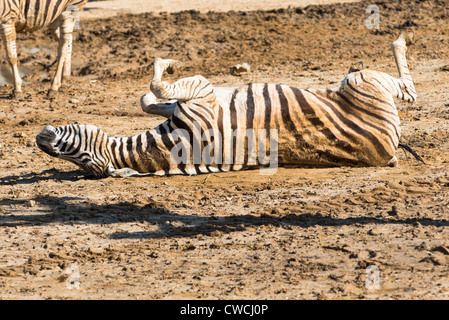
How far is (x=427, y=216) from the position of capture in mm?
6117

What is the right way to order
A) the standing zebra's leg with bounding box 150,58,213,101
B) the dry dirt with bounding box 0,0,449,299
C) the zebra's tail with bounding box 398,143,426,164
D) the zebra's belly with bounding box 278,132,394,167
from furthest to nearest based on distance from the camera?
the zebra's tail with bounding box 398,143,426,164 → the zebra's belly with bounding box 278,132,394,167 → the standing zebra's leg with bounding box 150,58,213,101 → the dry dirt with bounding box 0,0,449,299

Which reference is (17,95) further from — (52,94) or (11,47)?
(11,47)

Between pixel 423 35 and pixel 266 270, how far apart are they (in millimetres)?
8683

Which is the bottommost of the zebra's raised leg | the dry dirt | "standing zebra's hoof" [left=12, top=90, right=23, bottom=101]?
the dry dirt

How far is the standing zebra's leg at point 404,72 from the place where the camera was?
7884mm

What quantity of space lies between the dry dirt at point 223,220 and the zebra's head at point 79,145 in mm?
240

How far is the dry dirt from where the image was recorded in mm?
5152

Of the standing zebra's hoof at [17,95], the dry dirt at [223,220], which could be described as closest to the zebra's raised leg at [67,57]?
the dry dirt at [223,220]

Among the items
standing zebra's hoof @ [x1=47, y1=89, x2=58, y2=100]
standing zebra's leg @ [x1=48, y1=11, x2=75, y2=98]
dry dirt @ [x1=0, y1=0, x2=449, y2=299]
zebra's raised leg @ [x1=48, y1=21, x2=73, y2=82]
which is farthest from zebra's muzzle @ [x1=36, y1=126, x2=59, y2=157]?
zebra's raised leg @ [x1=48, y1=21, x2=73, y2=82]

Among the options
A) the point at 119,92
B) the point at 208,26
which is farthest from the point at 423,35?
the point at 119,92

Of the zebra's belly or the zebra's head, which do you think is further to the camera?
the zebra's belly

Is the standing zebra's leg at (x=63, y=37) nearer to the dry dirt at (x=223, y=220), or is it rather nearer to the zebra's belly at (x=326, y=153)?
the dry dirt at (x=223, y=220)

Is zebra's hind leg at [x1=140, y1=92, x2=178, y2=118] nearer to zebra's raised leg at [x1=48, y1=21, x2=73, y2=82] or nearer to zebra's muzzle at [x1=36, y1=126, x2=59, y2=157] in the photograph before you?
zebra's muzzle at [x1=36, y1=126, x2=59, y2=157]

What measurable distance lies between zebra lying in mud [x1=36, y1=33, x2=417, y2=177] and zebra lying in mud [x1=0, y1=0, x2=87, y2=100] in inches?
175
